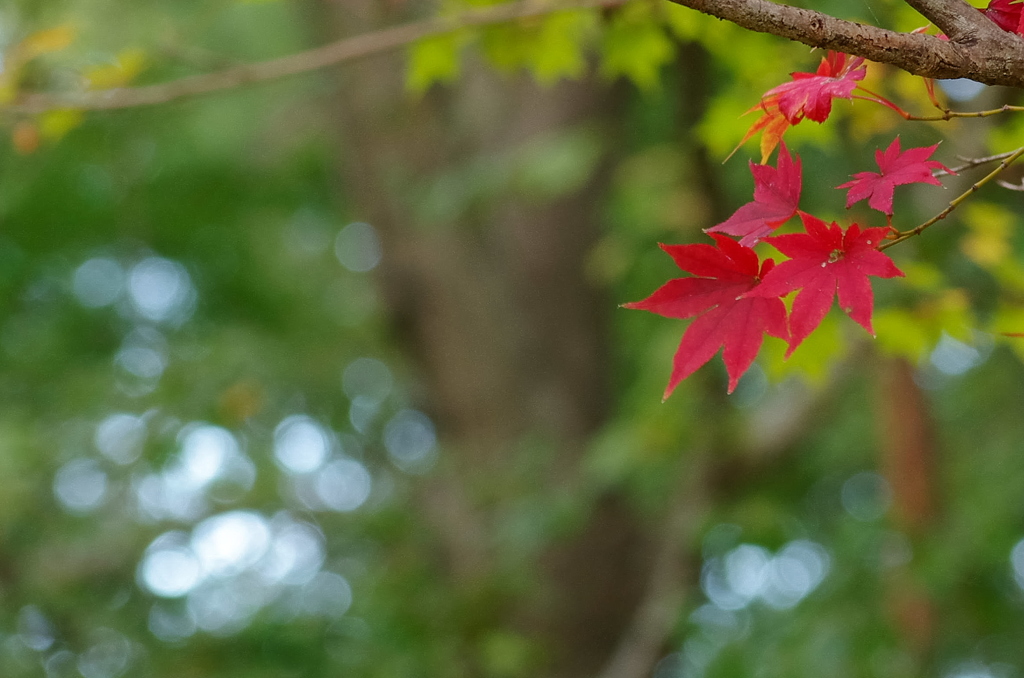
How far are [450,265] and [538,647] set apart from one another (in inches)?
56.8

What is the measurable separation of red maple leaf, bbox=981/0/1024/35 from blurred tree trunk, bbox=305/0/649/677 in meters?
2.69

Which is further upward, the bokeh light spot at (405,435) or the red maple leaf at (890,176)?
the red maple leaf at (890,176)

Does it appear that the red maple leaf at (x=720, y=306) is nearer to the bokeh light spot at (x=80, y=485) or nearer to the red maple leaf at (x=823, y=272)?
the red maple leaf at (x=823, y=272)

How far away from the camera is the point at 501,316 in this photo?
12.0 ft

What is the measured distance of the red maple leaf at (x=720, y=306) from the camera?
2.08ft

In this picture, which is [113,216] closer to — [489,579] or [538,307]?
[538,307]

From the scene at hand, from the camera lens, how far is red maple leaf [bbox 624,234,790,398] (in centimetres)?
63

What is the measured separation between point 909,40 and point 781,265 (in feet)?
0.50

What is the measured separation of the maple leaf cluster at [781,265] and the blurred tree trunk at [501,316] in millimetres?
2641

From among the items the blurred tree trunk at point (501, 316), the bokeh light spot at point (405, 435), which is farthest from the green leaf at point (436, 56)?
the bokeh light spot at point (405, 435)

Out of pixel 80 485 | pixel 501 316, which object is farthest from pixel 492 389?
pixel 80 485

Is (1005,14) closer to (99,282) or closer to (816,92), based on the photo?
(816,92)

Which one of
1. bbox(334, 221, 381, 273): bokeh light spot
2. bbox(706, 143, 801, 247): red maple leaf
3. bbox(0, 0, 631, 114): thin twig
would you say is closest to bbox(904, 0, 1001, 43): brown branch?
bbox(706, 143, 801, 247): red maple leaf

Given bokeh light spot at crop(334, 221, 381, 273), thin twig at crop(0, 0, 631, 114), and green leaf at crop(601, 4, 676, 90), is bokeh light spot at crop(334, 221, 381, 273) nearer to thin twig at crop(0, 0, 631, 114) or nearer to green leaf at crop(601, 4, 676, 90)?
thin twig at crop(0, 0, 631, 114)
